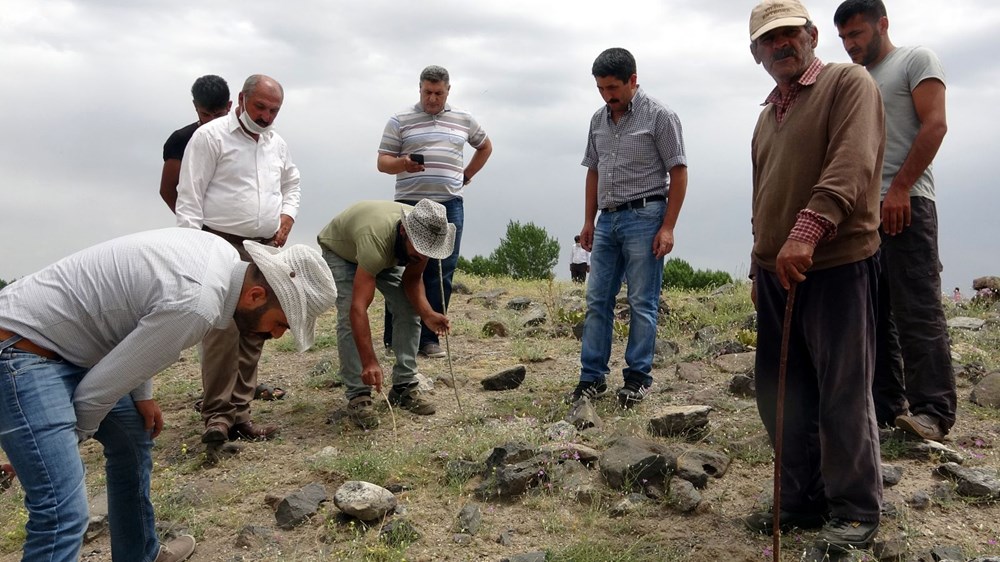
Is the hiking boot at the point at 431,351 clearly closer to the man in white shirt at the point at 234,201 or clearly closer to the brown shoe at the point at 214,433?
the man in white shirt at the point at 234,201

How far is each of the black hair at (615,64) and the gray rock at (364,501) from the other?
262 centimetres

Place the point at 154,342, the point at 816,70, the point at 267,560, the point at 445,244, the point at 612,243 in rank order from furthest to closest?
the point at 612,243, the point at 445,244, the point at 267,560, the point at 816,70, the point at 154,342

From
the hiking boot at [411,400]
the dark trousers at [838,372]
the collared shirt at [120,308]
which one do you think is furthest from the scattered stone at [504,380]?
the collared shirt at [120,308]

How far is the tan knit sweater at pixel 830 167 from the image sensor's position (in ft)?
10.2

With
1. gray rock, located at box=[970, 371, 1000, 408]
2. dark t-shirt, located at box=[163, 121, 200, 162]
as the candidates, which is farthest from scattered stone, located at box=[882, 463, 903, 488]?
dark t-shirt, located at box=[163, 121, 200, 162]

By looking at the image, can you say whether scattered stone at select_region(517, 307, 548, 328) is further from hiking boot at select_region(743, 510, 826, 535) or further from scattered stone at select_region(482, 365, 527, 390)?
hiking boot at select_region(743, 510, 826, 535)

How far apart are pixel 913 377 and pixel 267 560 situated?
325 cm

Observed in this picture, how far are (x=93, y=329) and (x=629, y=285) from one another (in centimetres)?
309

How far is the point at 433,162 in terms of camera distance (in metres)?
6.34

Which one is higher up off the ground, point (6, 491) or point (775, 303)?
point (775, 303)

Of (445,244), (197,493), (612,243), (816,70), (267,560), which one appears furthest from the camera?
(612,243)

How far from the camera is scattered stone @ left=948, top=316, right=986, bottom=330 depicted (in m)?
8.16

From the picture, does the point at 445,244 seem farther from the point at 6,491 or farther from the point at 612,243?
the point at 6,491

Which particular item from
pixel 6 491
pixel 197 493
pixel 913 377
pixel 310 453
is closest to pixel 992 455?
pixel 913 377
